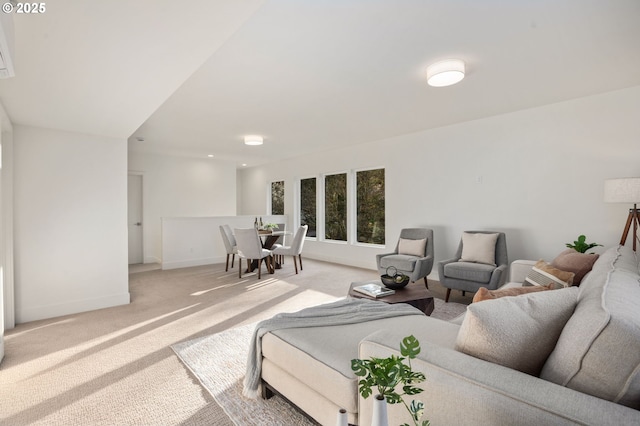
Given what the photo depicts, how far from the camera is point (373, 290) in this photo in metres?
2.99

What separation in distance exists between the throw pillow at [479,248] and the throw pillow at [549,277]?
5.05 feet

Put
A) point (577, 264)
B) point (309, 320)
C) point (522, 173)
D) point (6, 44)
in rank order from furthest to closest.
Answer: point (522, 173), point (577, 264), point (309, 320), point (6, 44)

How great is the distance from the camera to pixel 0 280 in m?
2.76

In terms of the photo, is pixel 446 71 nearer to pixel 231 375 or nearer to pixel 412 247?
pixel 412 247

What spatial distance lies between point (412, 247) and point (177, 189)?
584 cm

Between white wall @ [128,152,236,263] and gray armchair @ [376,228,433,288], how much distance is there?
16.9 ft

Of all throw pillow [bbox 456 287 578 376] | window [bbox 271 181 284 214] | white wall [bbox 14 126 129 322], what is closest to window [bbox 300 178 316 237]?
window [bbox 271 181 284 214]

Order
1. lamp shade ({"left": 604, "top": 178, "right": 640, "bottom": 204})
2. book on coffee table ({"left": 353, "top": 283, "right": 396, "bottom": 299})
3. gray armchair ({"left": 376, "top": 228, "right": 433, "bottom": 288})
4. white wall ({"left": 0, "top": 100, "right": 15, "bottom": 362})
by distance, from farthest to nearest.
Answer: gray armchair ({"left": 376, "top": 228, "right": 433, "bottom": 288})
white wall ({"left": 0, "top": 100, "right": 15, "bottom": 362})
lamp shade ({"left": 604, "top": 178, "right": 640, "bottom": 204})
book on coffee table ({"left": 353, "top": 283, "right": 396, "bottom": 299})

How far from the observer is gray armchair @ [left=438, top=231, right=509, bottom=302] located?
3674 millimetres

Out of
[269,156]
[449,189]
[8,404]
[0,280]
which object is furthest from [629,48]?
[269,156]

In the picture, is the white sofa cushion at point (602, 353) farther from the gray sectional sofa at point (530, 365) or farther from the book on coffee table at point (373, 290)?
the book on coffee table at point (373, 290)

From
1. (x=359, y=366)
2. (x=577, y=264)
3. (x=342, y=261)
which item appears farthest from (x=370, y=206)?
(x=359, y=366)

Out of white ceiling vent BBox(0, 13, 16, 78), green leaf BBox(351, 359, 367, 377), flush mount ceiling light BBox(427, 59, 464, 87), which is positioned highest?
flush mount ceiling light BBox(427, 59, 464, 87)

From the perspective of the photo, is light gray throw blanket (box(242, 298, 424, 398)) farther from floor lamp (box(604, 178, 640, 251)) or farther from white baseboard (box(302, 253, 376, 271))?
white baseboard (box(302, 253, 376, 271))
